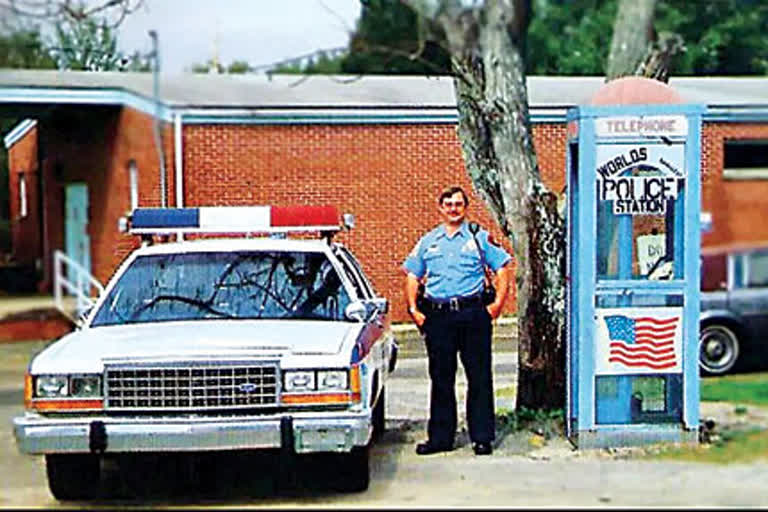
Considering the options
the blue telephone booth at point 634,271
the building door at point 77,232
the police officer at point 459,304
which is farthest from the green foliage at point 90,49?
the blue telephone booth at point 634,271

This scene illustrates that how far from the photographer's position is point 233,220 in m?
9.25

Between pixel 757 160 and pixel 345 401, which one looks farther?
pixel 757 160

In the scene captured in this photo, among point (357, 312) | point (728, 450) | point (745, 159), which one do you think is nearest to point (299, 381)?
point (357, 312)

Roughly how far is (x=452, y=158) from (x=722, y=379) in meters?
4.74

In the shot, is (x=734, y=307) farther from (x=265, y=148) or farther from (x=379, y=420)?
(x=265, y=148)

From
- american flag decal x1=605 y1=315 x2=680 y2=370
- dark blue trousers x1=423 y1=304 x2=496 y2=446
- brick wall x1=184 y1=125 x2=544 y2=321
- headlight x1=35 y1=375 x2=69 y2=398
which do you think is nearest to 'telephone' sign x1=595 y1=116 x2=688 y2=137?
american flag decal x1=605 y1=315 x2=680 y2=370

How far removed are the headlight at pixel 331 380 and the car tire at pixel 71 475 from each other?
1.41 meters

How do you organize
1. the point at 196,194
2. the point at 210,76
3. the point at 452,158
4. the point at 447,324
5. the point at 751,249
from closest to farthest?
the point at 751,249
the point at 447,324
the point at 210,76
the point at 196,194
the point at 452,158

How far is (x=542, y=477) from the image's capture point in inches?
322

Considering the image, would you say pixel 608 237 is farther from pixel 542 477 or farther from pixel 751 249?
pixel 542 477

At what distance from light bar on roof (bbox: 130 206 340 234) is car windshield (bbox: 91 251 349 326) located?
21 centimetres

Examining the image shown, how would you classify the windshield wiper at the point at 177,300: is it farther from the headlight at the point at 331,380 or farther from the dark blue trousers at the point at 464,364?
the dark blue trousers at the point at 464,364

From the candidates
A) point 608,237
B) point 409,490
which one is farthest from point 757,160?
point 409,490

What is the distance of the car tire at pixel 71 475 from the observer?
7.80 m
